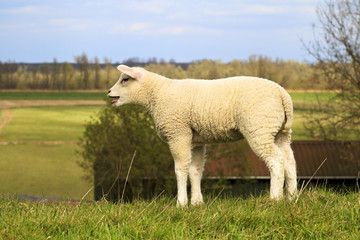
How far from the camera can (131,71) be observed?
7836 mm

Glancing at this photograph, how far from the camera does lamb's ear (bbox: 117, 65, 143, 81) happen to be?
25.4ft

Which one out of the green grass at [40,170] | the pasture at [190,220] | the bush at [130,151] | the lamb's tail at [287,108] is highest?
the lamb's tail at [287,108]

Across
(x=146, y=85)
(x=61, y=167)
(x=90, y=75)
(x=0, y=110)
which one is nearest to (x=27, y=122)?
(x=0, y=110)

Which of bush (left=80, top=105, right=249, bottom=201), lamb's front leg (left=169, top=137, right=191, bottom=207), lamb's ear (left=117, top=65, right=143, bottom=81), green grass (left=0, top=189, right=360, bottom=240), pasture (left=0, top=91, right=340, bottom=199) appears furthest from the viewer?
pasture (left=0, top=91, right=340, bottom=199)

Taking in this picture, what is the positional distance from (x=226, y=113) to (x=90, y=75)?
5323cm

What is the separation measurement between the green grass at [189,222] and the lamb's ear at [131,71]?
2414mm

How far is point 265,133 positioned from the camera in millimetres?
6922

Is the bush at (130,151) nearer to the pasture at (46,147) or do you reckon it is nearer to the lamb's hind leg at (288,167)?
the pasture at (46,147)

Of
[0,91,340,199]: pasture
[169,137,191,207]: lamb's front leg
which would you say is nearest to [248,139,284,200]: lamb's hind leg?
[169,137,191,207]: lamb's front leg

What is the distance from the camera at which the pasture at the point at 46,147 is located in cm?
3258

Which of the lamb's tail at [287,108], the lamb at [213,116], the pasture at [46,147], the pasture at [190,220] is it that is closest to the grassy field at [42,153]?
the pasture at [46,147]

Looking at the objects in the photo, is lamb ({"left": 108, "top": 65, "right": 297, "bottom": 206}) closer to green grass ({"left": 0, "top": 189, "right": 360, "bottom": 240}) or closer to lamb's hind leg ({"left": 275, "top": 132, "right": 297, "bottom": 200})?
lamb's hind leg ({"left": 275, "top": 132, "right": 297, "bottom": 200})

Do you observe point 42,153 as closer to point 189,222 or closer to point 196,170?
point 196,170

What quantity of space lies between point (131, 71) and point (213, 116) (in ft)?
5.31
